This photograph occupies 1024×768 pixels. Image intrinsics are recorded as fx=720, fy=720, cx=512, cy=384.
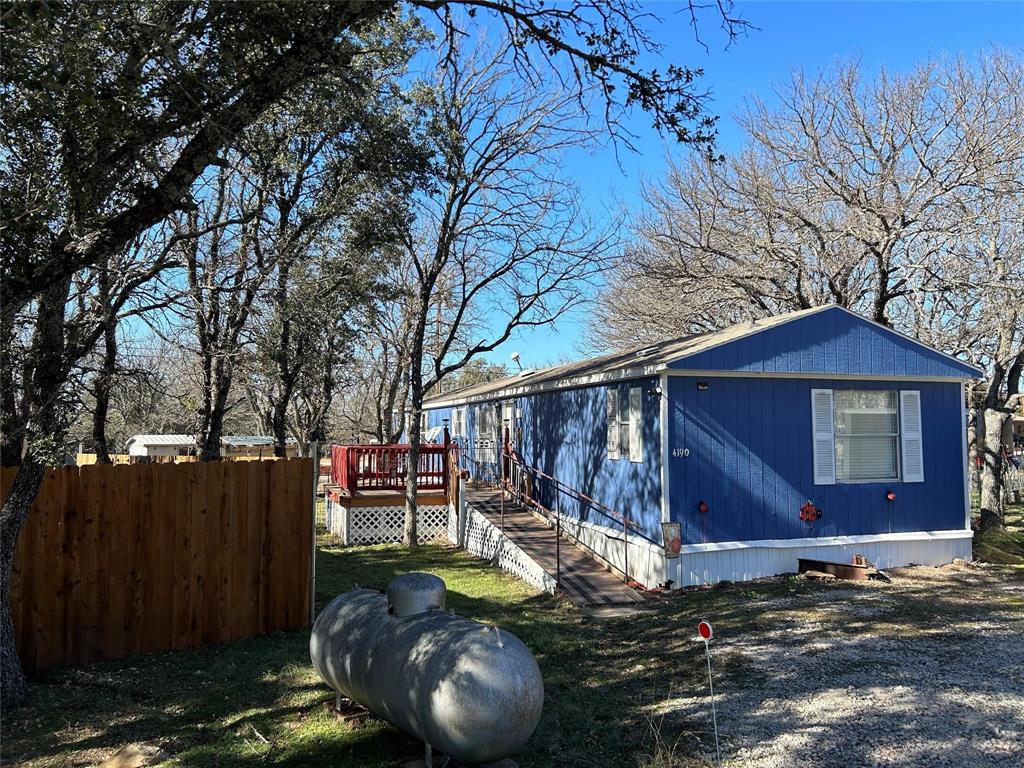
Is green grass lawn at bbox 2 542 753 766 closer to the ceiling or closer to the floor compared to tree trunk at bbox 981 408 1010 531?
closer to the floor

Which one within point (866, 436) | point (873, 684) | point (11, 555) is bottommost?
point (873, 684)

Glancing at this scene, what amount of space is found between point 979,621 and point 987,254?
8.91m

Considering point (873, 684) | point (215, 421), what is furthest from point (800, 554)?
point (215, 421)

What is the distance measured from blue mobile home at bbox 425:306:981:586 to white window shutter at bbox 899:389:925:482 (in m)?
0.02

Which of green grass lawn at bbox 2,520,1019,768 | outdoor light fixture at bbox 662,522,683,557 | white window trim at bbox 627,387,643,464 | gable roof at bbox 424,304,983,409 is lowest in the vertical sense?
green grass lawn at bbox 2,520,1019,768

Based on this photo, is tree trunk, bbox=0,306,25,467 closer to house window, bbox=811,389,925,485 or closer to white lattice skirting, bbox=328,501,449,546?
white lattice skirting, bbox=328,501,449,546

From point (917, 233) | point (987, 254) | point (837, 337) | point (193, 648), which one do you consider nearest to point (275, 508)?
point (193, 648)

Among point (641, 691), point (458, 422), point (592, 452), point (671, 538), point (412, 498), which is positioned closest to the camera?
point (641, 691)

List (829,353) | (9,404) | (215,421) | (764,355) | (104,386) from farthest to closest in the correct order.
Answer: (215,421) → (829,353) → (764,355) → (104,386) → (9,404)

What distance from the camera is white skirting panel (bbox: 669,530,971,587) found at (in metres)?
9.94

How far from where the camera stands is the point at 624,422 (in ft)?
36.9

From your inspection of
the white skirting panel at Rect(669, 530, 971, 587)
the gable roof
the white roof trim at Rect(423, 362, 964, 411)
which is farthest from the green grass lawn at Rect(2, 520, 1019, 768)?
the gable roof

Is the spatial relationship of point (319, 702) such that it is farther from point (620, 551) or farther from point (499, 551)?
point (499, 551)

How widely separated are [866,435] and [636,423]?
3.57 m
